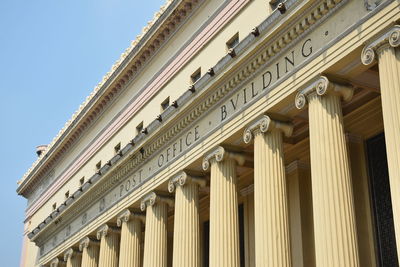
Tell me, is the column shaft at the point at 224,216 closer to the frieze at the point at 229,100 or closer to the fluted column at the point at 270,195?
the frieze at the point at 229,100

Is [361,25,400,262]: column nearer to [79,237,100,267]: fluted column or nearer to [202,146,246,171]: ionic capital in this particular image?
[202,146,246,171]: ionic capital

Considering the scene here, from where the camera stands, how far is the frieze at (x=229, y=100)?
18.0 m

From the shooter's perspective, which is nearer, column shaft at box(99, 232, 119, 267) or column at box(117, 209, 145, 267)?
column at box(117, 209, 145, 267)

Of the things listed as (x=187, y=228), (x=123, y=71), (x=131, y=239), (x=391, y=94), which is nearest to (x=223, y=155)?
(x=187, y=228)

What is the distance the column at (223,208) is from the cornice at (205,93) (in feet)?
7.05

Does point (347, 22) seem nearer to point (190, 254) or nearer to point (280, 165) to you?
point (280, 165)

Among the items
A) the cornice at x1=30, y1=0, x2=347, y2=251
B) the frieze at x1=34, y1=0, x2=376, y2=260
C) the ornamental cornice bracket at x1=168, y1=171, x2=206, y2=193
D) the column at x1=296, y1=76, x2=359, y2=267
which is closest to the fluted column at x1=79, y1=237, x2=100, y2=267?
the cornice at x1=30, y1=0, x2=347, y2=251

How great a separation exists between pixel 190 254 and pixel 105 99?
14.5 metres

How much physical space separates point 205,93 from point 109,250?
1126 cm

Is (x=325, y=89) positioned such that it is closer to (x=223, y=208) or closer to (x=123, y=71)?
(x=223, y=208)

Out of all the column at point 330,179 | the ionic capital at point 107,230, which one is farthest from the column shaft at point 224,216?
the ionic capital at point 107,230

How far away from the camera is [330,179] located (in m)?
16.5

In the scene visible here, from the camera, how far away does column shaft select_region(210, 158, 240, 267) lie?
20500mm

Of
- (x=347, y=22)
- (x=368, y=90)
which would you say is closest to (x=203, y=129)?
(x=368, y=90)
